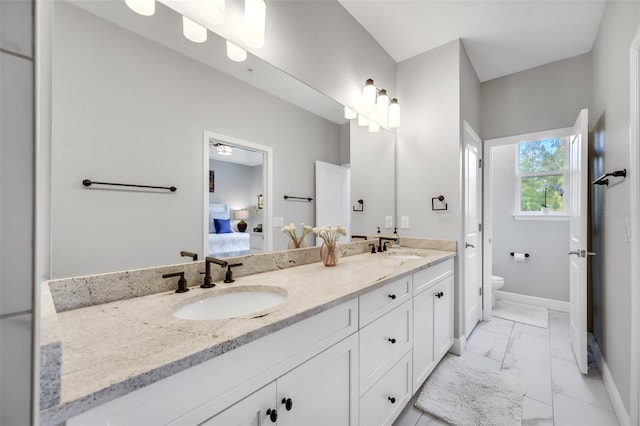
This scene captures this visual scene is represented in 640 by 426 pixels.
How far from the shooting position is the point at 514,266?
11.6ft

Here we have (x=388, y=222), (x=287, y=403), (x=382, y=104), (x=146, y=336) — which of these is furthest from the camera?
(x=388, y=222)

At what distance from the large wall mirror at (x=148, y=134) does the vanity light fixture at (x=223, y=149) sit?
0.02 m

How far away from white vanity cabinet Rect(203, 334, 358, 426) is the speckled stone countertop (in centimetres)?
18

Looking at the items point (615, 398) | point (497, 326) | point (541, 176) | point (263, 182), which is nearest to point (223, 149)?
point (263, 182)

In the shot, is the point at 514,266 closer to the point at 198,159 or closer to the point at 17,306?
the point at 198,159

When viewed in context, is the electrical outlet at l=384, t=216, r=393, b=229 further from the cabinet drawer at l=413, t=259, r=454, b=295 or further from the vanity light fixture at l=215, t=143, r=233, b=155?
the vanity light fixture at l=215, t=143, r=233, b=155

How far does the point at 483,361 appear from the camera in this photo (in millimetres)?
2174

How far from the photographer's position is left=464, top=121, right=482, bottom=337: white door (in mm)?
2479

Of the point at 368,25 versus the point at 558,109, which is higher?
the point at 368,25

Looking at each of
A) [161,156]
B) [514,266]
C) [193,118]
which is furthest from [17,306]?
[514,266]

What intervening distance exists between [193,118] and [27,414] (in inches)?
42.0

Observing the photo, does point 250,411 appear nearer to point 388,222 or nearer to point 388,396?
point 388,396

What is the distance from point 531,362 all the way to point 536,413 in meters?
0.66

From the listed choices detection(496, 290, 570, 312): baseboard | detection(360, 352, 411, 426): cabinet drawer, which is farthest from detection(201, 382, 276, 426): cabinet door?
detection(496, 290, 570, 312): baseboard
